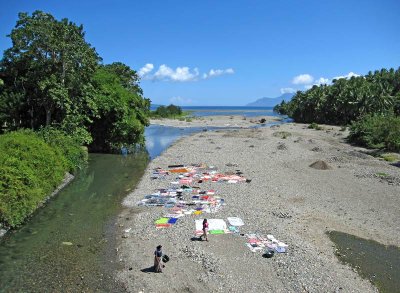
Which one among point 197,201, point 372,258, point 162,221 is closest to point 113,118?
point 197,201

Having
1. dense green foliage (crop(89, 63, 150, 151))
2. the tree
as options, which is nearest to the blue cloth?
the tree

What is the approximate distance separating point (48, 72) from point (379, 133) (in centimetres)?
4477

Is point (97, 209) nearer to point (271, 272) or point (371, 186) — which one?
point (271, 272)

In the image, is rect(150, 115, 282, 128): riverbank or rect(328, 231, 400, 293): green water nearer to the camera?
rect(328, 231, 400, 293): green water

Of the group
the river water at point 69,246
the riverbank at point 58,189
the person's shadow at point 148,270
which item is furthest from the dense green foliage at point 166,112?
the person's shadow at point 148,270

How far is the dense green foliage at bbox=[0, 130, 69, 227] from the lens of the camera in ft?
63.9

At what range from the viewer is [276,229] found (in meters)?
20.2

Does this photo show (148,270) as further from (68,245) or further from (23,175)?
(23,175)

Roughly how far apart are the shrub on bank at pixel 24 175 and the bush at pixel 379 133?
42.7m

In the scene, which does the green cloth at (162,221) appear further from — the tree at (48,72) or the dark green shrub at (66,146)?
the tree at (48,72)

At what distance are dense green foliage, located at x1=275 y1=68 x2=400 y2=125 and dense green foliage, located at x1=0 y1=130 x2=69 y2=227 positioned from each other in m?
67.3

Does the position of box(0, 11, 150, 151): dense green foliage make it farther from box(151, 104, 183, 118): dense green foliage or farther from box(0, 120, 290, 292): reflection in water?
box(151, 104, 183, 118): dense green foliage

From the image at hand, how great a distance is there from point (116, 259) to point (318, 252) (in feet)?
30.9

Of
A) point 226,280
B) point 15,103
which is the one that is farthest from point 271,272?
point 15,103
